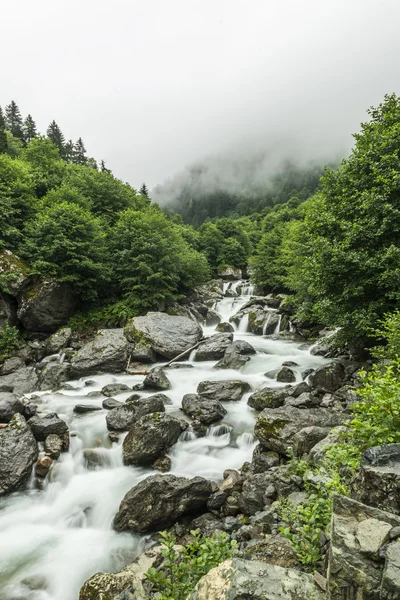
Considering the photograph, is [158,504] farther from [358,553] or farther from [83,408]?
[83,408]

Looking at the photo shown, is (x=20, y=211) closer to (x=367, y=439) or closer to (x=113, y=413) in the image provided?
(x=113, y=413)

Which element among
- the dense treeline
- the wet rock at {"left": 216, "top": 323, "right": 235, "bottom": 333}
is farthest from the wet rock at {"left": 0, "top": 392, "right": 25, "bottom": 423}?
the wet rock at {"left": 216, "top": 323, "right": 235, "bottom": 333}

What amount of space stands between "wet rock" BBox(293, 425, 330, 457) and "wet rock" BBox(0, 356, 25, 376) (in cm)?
1554

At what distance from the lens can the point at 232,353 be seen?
56.4ft

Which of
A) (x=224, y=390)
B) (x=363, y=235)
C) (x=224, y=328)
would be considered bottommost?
(x=224, y=390)

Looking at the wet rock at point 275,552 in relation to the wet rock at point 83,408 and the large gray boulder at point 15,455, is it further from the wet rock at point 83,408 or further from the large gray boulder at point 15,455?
the wet rock at point 83,408

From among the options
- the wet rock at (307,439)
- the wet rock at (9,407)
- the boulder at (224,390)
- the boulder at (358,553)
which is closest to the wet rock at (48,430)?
the wet rock at (9,407)

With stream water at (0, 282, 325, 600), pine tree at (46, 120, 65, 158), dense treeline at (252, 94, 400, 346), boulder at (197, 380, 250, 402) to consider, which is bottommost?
stream water at (0, 282, 325, 600)

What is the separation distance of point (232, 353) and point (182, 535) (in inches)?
423

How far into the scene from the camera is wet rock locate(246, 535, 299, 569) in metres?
4.02

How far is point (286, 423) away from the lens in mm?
8891

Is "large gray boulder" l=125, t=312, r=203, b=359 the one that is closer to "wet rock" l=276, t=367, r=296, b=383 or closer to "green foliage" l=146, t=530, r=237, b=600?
"wet rock" l=276, t=367, r=296, b=383

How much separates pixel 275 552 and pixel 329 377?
9.03 metres

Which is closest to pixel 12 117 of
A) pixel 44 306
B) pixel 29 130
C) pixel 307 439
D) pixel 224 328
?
pixel 29 130
